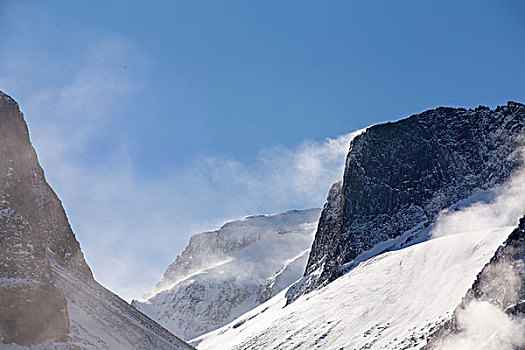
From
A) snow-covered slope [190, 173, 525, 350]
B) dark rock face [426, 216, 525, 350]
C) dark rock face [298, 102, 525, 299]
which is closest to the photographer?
dark rock face [426, 216, 525, 350]

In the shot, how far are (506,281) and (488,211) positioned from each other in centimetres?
4882

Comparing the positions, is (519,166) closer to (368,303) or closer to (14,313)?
(368,303)

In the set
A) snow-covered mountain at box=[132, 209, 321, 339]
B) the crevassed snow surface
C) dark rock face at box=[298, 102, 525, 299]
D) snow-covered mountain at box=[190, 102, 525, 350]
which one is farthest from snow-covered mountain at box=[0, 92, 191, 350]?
snow-covered mountain at box=[132, 209, 321, 339]

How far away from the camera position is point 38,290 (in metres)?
44.4

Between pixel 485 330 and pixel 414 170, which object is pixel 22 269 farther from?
pixel 414 170

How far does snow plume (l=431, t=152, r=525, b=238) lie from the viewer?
87.5 meters

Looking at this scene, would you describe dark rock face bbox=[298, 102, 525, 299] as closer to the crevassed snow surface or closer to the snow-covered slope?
the snow-covered slope

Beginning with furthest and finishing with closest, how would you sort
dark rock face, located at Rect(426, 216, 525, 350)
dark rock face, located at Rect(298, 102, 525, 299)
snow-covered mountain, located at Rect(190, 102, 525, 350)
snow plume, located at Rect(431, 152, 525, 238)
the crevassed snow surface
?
dark rock face, located at Rect(298, 102, 525, 299)
snow plume, located at Rect(431, 152, 525, 238)
snow-covered mountain, located at Rect(190, 102, 525, 350)
the crevassed snow surface
dark rock face, located at Rect(426, 216, 525, 350)

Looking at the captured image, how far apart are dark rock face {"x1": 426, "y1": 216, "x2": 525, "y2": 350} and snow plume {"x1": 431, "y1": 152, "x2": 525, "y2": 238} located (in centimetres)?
4038

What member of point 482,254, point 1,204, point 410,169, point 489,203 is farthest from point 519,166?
point 1,204

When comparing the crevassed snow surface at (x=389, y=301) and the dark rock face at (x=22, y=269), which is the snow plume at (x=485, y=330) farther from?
the dark rock face at (x=22, y=269)

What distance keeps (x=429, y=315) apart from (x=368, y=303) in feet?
43.8

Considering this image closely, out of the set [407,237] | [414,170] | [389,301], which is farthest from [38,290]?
[414,170]

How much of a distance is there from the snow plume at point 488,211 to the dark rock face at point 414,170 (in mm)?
2650
